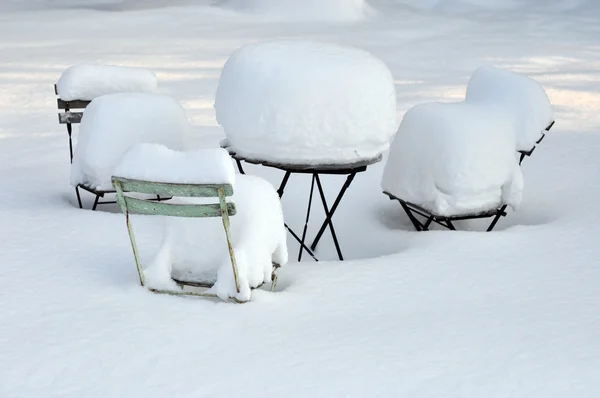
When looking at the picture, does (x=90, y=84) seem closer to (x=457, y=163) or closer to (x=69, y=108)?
(x=69, y=108)

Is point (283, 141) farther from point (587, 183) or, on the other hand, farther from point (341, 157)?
point (587, 183)

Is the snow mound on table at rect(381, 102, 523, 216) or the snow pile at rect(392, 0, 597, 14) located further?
the snow pile at rect(392, 0, 597, 14)

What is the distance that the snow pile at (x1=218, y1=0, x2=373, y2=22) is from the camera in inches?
617

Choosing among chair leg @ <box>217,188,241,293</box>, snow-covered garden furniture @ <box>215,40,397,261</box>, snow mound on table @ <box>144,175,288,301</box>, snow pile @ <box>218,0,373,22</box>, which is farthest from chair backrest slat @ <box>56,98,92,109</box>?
snow pile @ <box>218,0,373,22</box>

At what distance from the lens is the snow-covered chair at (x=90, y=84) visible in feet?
19.0

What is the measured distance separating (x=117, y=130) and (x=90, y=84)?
65 centimetres

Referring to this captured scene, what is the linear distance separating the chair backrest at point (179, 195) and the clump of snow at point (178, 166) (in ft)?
0.13

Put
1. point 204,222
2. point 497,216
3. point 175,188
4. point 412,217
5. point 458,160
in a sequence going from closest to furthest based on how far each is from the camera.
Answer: point 175,188 → point 204,222 → point 458,160 → point 497,216 → point 412,217

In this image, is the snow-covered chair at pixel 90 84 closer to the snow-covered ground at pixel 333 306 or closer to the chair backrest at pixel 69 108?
the chair backrest at pixel 69 108

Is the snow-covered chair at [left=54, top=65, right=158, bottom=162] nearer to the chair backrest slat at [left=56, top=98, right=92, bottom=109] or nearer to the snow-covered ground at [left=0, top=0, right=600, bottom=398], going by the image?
the chair backrest slat at [left=56, top=98, right=92, bottom=109]

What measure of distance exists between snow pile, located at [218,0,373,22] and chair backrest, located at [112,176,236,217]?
12.3 meters

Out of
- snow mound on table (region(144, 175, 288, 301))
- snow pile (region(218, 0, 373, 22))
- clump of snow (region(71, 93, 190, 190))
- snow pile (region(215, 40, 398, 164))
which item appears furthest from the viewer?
snow pile (region(218, 0, 373, 22))

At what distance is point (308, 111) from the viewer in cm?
448

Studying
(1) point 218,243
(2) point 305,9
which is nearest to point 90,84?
(1) point 218,243
